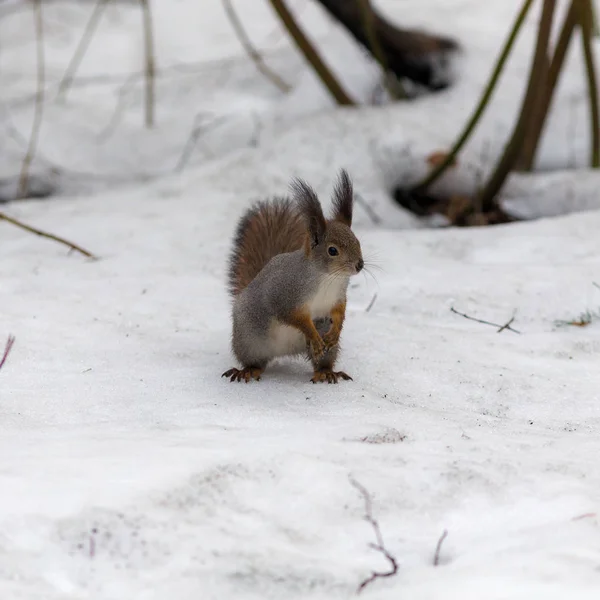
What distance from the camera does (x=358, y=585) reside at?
1.63m

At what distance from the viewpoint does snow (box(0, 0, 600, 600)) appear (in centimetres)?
170

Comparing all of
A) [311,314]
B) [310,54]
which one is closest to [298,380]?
[311,314]

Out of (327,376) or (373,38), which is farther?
(373,38)

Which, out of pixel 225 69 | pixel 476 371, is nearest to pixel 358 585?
pixel 476 371

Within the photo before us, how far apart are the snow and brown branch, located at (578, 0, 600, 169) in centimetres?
13

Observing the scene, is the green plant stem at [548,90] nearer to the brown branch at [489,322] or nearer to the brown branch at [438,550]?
the brown branch at [489,322]

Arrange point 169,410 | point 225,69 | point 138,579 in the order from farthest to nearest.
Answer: point 225,69, point 169,410, point 138,579

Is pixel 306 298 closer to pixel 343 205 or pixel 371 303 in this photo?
pixel 343 205

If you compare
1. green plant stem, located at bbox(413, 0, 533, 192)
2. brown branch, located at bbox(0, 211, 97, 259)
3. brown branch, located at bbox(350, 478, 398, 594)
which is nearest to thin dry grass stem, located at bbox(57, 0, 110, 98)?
brown branch, located at bbox(0, 211, 97, 259)

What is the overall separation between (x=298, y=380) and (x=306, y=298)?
30 centimetres

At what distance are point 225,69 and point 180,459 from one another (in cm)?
483

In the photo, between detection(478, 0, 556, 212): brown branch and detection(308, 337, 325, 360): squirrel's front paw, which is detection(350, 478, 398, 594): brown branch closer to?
detection(308, 337, 325, 360): squirrel's front paw

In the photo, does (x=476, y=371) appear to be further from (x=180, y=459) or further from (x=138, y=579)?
(x=138, y=579)

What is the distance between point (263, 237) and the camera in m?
3.06
